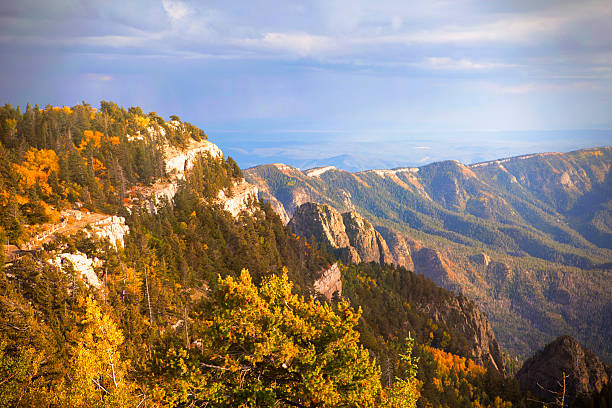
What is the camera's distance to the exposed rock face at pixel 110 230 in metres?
51.4

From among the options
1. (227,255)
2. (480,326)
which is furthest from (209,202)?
(480,326)

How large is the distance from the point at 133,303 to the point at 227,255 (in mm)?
35399

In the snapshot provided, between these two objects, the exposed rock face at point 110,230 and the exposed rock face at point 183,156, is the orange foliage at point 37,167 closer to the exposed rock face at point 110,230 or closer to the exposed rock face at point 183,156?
the exposed rock face at point 110,230

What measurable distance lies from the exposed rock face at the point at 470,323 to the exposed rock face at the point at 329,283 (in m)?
76.7

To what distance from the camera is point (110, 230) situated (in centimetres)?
5425

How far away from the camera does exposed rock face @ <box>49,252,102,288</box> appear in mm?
41569

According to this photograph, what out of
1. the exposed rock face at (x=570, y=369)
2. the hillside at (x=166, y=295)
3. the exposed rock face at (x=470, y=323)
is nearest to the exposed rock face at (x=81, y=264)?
the hillside at (x=166, y=295)

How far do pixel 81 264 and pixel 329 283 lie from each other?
87680 mm

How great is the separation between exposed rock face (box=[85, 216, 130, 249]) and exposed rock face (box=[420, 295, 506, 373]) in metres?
163

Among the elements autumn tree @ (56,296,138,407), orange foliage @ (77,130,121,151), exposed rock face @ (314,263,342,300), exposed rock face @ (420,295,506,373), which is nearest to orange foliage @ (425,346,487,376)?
exposed rock face @ (420,295,506,373)

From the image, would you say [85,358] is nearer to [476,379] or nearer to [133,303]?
[133,303]

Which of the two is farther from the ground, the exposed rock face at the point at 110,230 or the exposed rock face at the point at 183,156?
the exposed rock face at the point at 183,156

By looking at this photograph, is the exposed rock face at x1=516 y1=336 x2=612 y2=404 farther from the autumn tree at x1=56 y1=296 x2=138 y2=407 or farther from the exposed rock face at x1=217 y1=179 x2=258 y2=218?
the autumn tree at x1=56 y1=296 x2=138 y2=407

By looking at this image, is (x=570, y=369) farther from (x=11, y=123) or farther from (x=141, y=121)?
(x=11, y=123)
